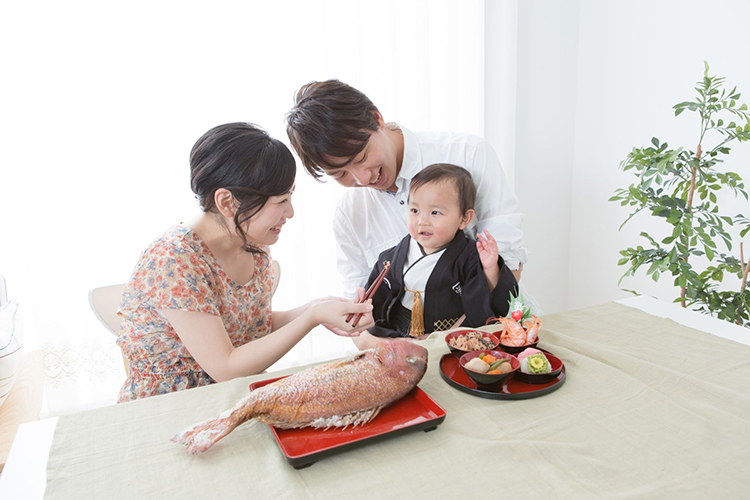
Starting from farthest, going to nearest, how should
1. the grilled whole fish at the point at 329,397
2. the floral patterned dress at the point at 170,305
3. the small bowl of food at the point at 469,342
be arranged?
the floral patterned dress at the point at 170,305 < the small bowl of food at the point at 469,342 < the grilled whole fish at the point at 329,397

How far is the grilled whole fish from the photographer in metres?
0.92

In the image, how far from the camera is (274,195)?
1.40 metres

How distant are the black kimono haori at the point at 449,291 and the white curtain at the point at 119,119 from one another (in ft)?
3.66

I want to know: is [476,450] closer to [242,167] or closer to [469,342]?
[469,342]

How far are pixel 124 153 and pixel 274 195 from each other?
4.65 feet

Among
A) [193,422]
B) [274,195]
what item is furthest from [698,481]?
[274,195]

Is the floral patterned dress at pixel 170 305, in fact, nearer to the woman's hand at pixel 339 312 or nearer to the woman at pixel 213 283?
the woman at pixel 213 283

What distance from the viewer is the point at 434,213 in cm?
165

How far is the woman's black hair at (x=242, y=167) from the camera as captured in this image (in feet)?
4.46

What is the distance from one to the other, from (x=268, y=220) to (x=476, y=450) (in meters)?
0.84

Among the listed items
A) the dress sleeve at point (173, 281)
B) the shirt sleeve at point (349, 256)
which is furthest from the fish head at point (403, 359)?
the shirt sleeve at point (349, 256)

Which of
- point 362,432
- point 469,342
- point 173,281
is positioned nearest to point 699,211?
point 469,342

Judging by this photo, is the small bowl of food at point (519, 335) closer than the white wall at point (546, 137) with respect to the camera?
Yes

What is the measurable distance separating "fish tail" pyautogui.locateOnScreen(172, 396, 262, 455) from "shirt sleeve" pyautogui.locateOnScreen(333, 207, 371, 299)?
1.11 meters
